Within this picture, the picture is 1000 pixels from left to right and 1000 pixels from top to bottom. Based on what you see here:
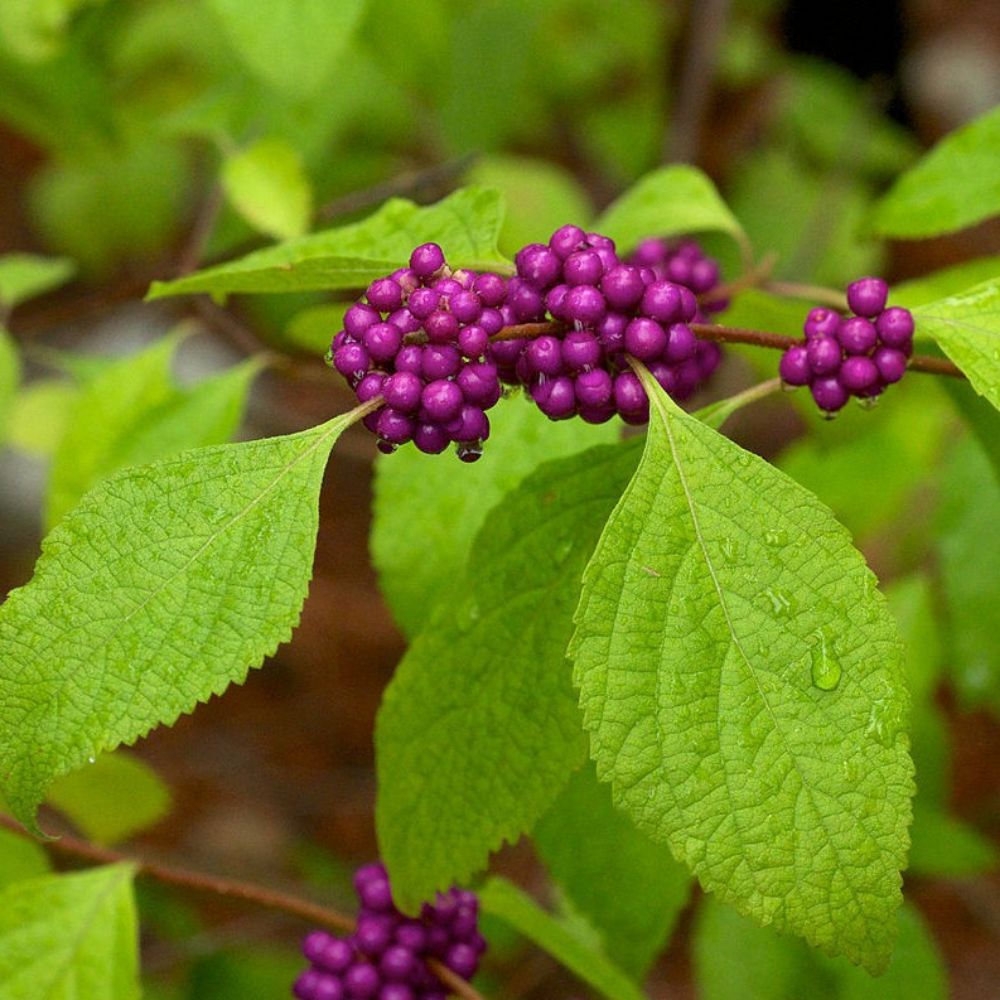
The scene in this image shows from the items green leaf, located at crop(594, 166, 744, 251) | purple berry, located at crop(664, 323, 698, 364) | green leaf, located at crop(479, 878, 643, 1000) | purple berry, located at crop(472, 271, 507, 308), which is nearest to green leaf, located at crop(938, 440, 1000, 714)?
green leaf, located at crop(594, 166, 744, 251)

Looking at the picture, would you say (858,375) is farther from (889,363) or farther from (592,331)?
(592,331)

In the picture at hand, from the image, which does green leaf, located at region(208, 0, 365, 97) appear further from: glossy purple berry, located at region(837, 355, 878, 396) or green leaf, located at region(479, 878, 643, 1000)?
green leaf, located at region(479, 878, 643, 1000)

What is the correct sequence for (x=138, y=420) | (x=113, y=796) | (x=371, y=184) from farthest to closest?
(x=371, y=184) < (x=113, y=796) < (x=138, y=420)

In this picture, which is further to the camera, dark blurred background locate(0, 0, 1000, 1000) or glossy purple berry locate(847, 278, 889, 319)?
dark blurred background locate(0, 0, 1000, 1000)

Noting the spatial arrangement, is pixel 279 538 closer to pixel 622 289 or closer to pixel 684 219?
pixel 622 289

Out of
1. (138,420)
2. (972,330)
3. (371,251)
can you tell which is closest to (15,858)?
(138,420)

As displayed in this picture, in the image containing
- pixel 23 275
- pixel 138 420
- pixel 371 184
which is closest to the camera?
pixel 138 420
